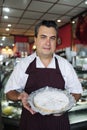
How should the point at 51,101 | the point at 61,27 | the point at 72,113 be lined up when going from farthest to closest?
the point at 61,27 < the point at 72,113 < the point at 51,101

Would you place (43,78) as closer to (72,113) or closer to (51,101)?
(51,101)

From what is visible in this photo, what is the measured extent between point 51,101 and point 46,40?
1.32 feet

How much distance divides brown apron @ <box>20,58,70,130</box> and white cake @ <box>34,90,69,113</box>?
0.36 ft

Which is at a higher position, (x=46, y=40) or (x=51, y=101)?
(x=46, y=40)

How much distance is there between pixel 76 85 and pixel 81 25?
18.0ft

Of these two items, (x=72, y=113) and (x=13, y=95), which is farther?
(x=72, y=113)

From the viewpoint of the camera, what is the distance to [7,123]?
2.89 m

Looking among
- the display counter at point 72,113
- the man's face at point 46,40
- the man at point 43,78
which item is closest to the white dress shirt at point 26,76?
the man at point 43,78

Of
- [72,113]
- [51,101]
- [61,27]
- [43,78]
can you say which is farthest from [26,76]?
[61,27]

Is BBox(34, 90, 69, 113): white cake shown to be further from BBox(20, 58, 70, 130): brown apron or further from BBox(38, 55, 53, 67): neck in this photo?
Answer: BBox(38, 55, 53, 67): neck

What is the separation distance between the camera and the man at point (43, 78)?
4.72 feet

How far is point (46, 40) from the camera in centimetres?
141

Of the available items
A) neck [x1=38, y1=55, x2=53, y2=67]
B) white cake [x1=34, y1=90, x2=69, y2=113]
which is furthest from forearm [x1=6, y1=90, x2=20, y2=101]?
neck [x1=38, y1=55, x2=53, y2=67]

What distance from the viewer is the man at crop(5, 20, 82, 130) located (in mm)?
1439
